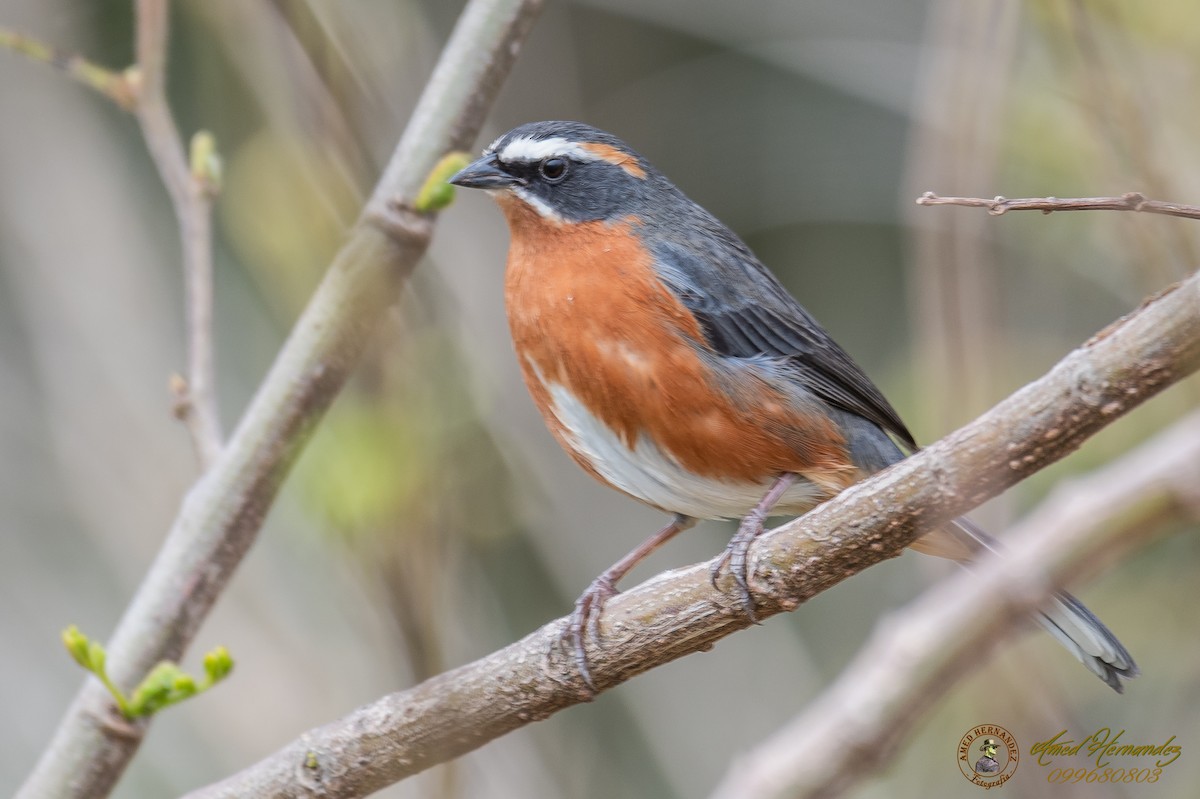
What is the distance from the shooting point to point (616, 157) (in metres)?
4.57

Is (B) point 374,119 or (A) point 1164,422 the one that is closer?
(B) point 374,119

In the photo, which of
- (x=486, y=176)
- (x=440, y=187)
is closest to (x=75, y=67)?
(x=440, y=187)

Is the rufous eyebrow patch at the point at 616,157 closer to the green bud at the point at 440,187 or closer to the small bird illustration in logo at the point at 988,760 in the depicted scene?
the green bud at the point at 440,187

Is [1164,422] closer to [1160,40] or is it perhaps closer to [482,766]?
[1160,40]

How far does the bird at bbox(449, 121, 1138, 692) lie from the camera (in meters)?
3.92

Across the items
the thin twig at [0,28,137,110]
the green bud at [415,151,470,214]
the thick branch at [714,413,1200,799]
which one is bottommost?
the thick branch at [714,413,1200,799]

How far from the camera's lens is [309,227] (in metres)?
4.33

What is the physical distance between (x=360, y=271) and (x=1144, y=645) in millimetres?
3971

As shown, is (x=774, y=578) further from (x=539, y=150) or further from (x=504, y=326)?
(x=504, y=326)

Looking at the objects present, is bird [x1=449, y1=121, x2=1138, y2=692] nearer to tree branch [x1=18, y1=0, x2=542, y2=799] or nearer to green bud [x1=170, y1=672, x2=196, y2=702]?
tree branch [x1=18, y1=0, x2=542, y2=799]

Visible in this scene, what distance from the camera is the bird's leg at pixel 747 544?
304 cm

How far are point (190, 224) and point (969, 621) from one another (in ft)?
8.19

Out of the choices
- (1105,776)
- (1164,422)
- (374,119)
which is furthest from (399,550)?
(1164,422)

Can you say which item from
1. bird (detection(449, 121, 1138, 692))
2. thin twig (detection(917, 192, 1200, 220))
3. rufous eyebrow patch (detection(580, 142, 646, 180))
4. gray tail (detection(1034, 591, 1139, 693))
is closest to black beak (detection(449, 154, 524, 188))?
bird (detection(449, 121, 1138, 692))
